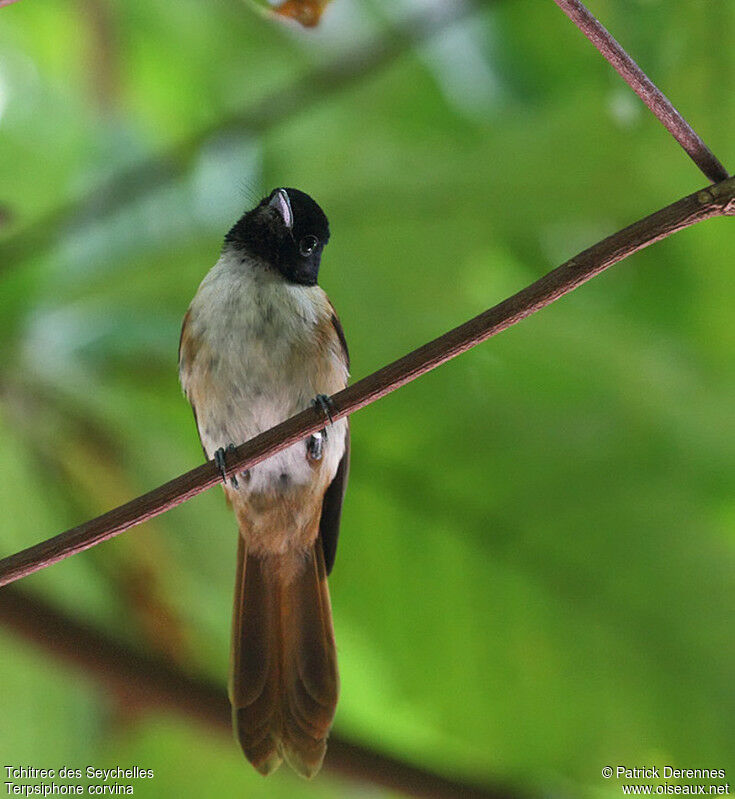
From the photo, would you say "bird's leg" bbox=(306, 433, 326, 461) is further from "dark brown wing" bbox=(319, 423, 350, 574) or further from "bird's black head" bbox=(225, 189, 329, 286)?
"bird's black head" bbox=(225, 189, 329, 286)

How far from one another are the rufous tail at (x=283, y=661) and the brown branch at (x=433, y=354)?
2.15ft

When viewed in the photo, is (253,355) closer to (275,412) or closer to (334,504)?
(275,412)

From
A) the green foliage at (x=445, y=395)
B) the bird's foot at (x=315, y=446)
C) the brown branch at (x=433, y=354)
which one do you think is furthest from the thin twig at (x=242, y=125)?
the brown branch at (x=433, y=354)

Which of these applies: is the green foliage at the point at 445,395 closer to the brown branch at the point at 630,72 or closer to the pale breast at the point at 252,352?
the pale breast at the point at 252,352

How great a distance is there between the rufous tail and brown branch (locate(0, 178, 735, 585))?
66 cm

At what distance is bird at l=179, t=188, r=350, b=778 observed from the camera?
1.48 m

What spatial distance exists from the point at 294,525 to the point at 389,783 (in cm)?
52

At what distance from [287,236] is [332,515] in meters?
0.50

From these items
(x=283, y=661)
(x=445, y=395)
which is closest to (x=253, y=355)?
(x=445, y=395)

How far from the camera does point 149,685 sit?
1400 millimetres

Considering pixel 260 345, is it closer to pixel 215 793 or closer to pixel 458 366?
pixel 458 366

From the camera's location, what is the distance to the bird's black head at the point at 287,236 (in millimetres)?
1463

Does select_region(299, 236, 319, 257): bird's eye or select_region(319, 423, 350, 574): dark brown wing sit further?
select_region(319, 423, 350, 574): dark brown wing

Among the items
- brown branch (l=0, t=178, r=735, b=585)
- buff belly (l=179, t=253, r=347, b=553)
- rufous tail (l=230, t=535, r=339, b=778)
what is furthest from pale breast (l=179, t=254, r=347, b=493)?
brown branch (l=0, t=178, r=735, b=585)
